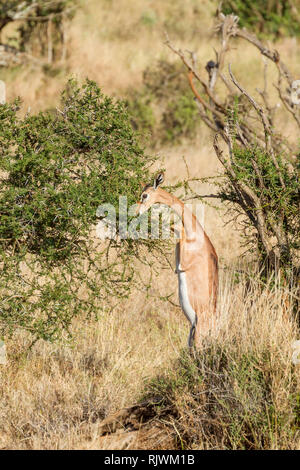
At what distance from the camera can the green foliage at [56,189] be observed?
5512mm

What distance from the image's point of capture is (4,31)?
2227cm

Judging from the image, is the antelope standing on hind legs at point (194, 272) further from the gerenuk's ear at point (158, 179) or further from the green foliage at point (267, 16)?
the green foliage at point (267, 16)

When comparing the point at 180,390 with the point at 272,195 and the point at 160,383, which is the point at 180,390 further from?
the point at 272,195

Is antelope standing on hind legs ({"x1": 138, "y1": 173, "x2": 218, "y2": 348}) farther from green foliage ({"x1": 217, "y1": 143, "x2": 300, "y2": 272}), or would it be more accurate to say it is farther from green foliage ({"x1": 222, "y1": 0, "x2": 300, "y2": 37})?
green foliage ({"x1": 222, "y1": 0, "x2": 300, "y2": 37})

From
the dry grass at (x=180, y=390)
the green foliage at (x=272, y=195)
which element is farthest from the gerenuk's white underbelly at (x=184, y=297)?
the green foliage at (x=272, y=195)

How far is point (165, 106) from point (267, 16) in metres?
9.33

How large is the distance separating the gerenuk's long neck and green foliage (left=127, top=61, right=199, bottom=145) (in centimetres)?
957

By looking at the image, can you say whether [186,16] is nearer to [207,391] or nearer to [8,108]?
[8,108]

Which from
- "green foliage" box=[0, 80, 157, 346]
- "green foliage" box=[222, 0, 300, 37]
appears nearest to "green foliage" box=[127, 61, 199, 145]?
"green foliage" box=[222, 0, 300, 37]

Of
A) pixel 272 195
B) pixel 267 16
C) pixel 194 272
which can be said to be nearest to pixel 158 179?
pixel 194 272

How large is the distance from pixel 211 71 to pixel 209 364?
6.56m

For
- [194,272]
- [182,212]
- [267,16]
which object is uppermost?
[267,16]

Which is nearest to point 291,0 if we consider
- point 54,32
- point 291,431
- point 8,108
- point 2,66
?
point 54,32

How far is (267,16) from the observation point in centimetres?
2353
